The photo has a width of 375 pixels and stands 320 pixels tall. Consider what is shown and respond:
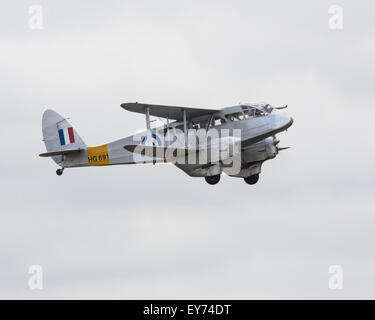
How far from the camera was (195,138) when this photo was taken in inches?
1870

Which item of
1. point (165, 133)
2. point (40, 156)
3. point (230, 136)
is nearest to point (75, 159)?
point (40, 156)

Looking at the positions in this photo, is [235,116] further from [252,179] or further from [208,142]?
[252,179]

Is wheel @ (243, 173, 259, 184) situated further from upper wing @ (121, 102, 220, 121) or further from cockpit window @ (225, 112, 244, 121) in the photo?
upper wing @ (121, 102, 220, 121)

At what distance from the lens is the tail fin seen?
51.2m

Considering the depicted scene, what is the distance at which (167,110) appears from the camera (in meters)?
47.3

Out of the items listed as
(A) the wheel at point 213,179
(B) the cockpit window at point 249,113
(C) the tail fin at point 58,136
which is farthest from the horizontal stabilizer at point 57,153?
(B) the cockpit window at point 249,113

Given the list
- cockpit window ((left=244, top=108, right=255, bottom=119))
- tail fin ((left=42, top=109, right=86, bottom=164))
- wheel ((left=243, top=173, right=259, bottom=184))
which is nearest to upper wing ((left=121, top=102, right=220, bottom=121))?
cockpit window ((left=244, top=108, right=255, bottom=119))

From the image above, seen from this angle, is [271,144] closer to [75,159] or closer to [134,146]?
[134,146]

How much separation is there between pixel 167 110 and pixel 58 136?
717cm

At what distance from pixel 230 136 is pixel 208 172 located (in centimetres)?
212

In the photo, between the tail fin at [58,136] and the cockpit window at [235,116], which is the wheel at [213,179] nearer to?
the cockpit window at [235,116]

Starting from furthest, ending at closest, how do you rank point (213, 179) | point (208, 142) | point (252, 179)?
point (252, 179) < point (213, 179) < point (208, 142)

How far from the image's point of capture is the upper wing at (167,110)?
4600cm

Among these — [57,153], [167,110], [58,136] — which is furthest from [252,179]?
[58,136]
